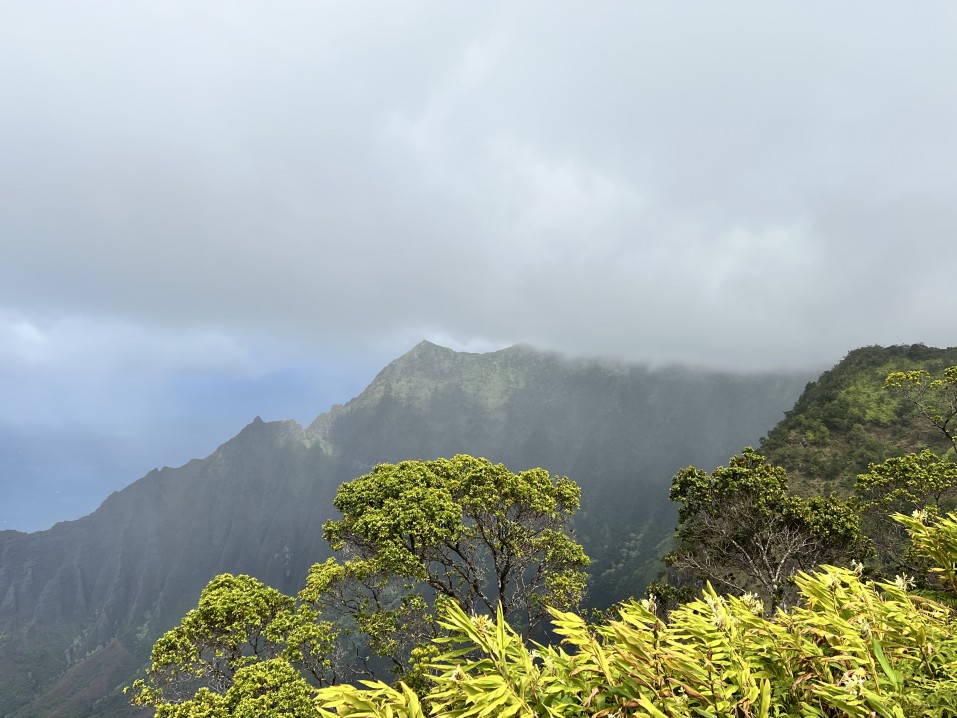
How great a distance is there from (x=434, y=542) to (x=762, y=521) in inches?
622

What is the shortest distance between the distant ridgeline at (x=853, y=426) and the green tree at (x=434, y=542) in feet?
110

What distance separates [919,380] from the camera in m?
21.9

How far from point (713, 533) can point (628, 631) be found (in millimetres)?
24610

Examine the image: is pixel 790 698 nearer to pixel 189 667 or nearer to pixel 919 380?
pixel 189 667

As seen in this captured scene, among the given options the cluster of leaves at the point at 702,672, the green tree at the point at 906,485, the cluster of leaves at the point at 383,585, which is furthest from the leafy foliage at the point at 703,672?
the green tree at the point at 906,485

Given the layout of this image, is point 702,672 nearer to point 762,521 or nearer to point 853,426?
point 762,521

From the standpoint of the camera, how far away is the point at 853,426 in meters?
53.2

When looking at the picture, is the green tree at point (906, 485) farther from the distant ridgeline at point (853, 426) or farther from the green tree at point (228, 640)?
the green tree at point (228, 640)

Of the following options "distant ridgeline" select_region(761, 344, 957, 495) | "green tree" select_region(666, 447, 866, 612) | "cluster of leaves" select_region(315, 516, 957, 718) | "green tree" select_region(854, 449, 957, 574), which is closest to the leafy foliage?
"cluster of leaves" select_region(315, 516, 957, 718)

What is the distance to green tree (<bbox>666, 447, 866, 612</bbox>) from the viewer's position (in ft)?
69.2

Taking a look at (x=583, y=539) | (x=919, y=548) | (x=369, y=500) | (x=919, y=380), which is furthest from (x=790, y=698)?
(x=583, y=539)

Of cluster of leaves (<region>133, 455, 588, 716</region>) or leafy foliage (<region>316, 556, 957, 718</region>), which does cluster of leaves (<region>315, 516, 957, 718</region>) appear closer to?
leafy foliage (<region>316, 556, 957, 718</region>)

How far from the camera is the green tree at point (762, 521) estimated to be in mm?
21078

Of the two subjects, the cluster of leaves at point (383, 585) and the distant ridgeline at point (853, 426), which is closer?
the cluster of leaves at point (383, 585)
